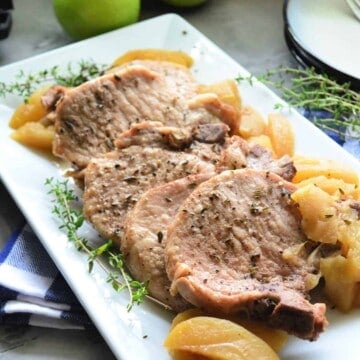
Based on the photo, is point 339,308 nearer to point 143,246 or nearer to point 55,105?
point 143,246

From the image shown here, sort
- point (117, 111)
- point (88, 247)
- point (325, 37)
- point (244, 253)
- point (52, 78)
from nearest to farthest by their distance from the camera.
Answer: point (244, 253) → point (88, 247) → point (117, 111) → point (52, 78) → point (325, 37)

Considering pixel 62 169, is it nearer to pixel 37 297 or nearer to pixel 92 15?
pixel 37 297

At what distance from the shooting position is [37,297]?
2254 mm

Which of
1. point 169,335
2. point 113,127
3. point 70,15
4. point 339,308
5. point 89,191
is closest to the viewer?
point 169,335

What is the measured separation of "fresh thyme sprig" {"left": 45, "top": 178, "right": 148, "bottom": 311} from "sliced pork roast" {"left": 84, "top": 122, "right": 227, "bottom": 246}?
56 millimetres

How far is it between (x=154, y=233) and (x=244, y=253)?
286 mm

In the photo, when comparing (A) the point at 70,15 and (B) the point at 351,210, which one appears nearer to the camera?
(B) the point at 351,210

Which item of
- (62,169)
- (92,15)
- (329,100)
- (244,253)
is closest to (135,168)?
(62,169)

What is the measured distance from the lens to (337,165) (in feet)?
8.01

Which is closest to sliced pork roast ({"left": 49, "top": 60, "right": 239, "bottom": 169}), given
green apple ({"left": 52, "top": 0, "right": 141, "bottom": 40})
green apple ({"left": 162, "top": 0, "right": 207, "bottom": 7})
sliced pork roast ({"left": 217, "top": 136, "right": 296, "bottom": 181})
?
sliced pork roast ({"left": 217, "top": 136, "right": 296, "bottom": 181})

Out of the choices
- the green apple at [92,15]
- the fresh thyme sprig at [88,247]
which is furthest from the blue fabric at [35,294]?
the green apple at [92,15]

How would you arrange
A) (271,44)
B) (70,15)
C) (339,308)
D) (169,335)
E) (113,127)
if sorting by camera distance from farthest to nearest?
(271,44) < (70,15) < (113,127) < (339,308) < (169,335)

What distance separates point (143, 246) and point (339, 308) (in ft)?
1.91

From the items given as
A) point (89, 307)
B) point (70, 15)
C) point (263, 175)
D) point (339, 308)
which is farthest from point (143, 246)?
point (70, 15)
